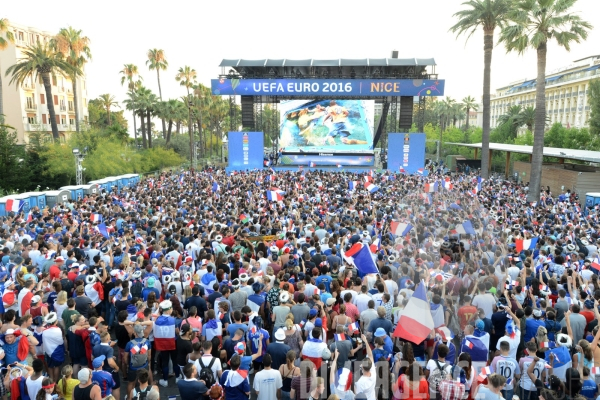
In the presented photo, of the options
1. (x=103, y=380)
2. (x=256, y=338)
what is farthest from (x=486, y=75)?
(x=103, y=380)

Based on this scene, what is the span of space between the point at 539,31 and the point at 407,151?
56.6 feet

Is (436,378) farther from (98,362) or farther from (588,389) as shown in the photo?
(98,362)

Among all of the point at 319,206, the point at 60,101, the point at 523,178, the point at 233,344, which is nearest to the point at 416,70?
the point at 523,178

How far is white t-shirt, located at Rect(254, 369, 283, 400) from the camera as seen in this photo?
17.9 feet

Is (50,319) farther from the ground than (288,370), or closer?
farther from the ground

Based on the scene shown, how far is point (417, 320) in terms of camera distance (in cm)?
606

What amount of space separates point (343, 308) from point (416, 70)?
38451 millimetres

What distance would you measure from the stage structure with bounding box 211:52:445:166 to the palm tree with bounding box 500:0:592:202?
1406 centimetres

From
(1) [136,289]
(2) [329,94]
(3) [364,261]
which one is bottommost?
(1) [136,289]

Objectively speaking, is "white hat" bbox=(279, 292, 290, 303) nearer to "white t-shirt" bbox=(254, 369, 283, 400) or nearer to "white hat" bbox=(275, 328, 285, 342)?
"white hat" bbox=(275, 328, 285, 342)

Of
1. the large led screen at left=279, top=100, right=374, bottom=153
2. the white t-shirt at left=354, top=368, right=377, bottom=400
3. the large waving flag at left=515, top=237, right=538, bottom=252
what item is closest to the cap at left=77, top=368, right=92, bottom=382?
the white t-shirt at left=354, top=368, right=377, bottom=400

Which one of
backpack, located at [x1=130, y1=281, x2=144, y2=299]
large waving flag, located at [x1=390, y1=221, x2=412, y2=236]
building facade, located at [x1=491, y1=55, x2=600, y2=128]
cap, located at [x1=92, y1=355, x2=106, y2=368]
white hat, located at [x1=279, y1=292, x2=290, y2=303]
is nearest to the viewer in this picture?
cap, located at [x1=92, y1=355, x2=106, y2=368]

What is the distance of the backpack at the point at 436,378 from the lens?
529cm

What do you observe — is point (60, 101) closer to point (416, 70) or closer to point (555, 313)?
point (416, 70)
